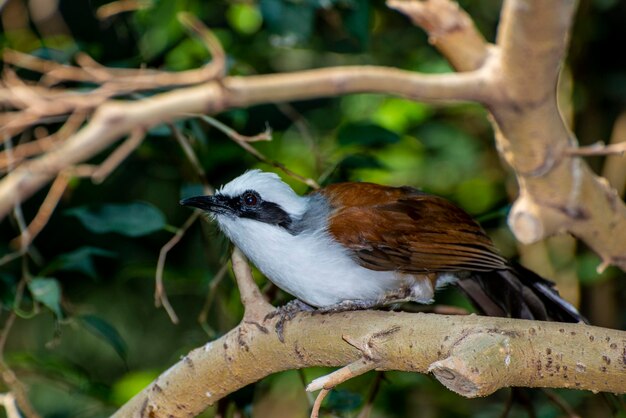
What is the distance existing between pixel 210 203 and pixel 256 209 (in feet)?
0.71

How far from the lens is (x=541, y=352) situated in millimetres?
2584

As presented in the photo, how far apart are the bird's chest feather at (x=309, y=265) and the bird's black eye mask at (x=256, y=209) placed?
3cm

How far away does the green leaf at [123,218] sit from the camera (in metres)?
3.76

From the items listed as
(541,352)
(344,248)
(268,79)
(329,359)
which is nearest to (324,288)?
(344,248)

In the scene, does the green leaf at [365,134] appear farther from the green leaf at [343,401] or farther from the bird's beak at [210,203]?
the green leaf at [343,401]

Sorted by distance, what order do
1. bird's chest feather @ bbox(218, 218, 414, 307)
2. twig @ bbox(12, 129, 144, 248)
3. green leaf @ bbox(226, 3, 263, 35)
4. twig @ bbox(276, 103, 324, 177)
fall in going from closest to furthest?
twig @ bbox(12, 129, 144, 248), bird's chest feather @ bbox(218, 218, 414, 307), twig @ bbox(276, 103, 324, 177), green leaf @ bbox(226, 3, 263, 35)

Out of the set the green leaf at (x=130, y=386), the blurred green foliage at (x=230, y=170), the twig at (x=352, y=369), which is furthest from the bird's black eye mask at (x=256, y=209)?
the green leaf at (x=130, y=386)

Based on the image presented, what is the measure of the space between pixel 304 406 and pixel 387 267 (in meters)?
2.43

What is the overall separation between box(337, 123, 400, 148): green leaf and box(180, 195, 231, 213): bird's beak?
64cm

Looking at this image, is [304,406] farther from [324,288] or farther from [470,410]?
[324,288]

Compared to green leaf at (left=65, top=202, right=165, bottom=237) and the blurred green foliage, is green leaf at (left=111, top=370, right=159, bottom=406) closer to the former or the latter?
the blurred green foliage

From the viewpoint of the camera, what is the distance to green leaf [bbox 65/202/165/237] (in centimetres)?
376

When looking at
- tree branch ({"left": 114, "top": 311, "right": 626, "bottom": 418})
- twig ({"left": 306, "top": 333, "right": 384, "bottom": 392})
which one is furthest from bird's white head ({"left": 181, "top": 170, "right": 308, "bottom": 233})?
twig ({"left": 306, "top": 333, "right": 384, "bottom": 392})

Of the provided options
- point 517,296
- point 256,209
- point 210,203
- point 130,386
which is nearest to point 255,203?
point 256,209
